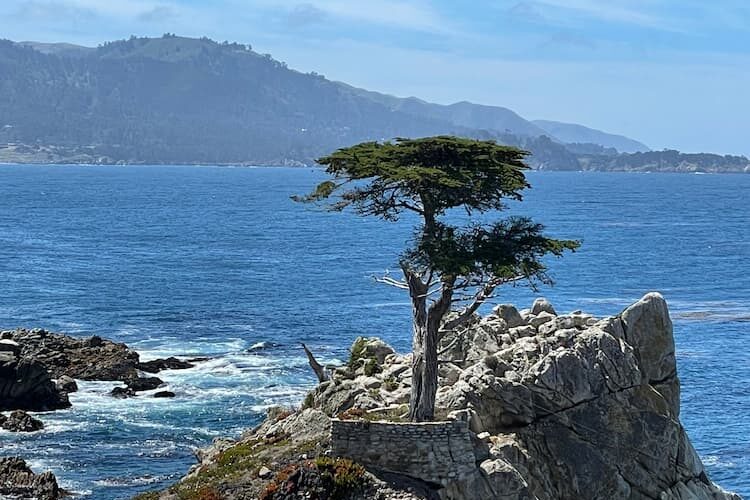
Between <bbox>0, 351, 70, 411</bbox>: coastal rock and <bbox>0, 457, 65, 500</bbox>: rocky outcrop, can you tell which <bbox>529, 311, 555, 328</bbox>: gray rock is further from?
<bbox>0, 351, 70, 411</bbox>: coastal rock

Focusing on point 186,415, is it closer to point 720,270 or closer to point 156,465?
point 156,465

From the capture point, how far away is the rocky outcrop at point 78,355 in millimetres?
67500

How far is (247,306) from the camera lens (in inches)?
3684

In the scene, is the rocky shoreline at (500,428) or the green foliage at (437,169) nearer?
the rocky shoreline at (500,428)

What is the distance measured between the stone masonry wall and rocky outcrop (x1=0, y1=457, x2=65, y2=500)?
17912mm

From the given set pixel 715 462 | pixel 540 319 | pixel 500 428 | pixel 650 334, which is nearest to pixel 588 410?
pixel 500 428

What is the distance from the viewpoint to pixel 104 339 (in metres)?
75.5

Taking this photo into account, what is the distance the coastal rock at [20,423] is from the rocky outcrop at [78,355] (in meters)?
8.37

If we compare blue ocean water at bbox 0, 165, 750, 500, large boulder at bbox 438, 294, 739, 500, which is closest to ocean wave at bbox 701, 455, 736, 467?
blue ocean water at bbox 0, 165, 750, 500

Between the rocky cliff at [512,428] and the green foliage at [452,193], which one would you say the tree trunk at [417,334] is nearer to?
the rocky cliff at [512,428]

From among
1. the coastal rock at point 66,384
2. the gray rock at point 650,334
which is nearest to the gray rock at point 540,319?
the gray rock at point 650,334

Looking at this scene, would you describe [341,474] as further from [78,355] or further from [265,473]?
[78,355]

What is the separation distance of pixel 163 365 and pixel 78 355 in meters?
→ 5.32

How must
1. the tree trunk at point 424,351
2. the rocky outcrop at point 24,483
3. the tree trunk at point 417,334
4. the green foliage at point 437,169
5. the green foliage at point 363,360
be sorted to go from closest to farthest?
the green foliage at point 437,169 < the tree trunk at point 424,351 < the tree trunk at point 417,334 < the green foliage at point 363,360 < the rocky outcrop at point 24,483
